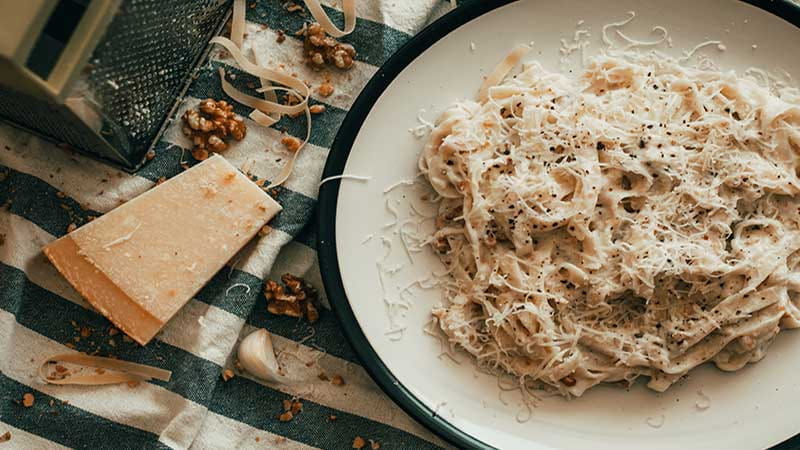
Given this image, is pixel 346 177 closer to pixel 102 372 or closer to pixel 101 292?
pixel 101 292

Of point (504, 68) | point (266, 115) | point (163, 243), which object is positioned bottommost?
point (163, 243)

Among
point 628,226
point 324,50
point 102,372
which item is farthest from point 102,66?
point 628,226

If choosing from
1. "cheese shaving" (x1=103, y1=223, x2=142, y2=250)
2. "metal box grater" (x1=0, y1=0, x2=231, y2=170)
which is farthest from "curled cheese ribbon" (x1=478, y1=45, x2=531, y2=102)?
"cheese shaving" (x1=103, y1=223, x2=142, y2=250)

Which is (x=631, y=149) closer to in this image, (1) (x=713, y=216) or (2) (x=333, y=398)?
(1) (x=713, y=216)

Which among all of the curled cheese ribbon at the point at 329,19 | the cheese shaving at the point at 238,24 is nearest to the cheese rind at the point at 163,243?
the cheese shaving at the point at 238,24

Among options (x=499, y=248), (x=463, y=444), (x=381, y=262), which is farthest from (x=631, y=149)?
(x=463, y=444)

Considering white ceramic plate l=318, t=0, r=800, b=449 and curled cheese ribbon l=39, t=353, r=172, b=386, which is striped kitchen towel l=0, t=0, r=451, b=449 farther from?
white ceramic plate l=318, t=0, r=800, b=449
